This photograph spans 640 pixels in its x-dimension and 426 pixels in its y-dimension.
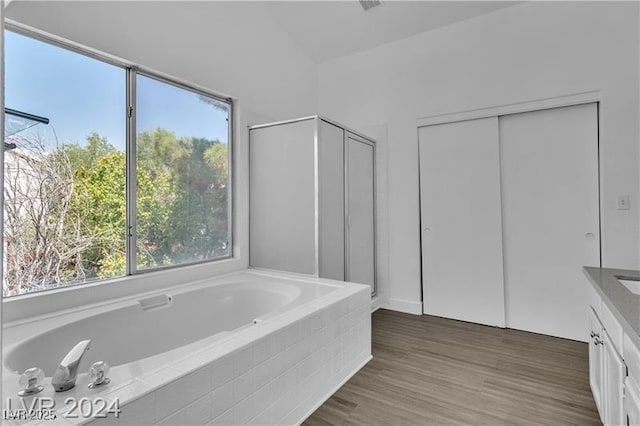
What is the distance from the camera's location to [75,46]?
1.93m

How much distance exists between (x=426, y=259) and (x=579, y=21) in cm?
236

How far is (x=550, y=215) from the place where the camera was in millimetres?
2879

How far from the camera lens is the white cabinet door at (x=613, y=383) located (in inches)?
50.5

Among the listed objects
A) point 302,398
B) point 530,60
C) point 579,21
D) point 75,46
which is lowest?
point 302,398

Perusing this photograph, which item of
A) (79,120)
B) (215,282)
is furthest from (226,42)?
(215,282)

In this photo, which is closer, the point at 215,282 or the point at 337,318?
the point at 337,318

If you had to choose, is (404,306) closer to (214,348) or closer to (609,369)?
(609,369)

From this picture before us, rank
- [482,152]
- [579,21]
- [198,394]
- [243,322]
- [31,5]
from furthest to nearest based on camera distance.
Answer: [482,152], [579,21], [243,322], [31,5], [198,394]

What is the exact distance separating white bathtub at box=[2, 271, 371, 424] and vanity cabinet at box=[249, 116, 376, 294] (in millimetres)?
313

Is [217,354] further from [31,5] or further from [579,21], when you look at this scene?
[579,21]

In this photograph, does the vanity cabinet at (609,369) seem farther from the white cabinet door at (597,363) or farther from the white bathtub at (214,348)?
the white bathtub at (214,348)

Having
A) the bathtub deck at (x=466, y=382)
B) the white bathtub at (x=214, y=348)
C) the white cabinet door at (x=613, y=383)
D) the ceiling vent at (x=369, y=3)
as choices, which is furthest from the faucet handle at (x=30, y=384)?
the ceiling vent at (x=369, y=3)

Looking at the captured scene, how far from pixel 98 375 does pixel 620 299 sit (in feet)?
6.54

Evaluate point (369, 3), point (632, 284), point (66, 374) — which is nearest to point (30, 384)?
point (66, 374)
